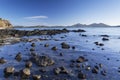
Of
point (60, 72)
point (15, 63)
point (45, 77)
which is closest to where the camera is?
point (45, 77)

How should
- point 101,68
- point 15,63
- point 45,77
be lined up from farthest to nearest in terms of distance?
point 15,63
point 101,68
point 45,77

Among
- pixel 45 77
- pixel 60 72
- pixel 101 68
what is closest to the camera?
pixel 45 77

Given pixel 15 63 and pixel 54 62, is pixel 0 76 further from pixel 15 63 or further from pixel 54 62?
pixel 54 62

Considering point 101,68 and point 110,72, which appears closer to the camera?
point 110,72

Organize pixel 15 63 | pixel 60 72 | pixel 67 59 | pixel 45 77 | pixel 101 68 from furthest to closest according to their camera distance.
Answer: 1. pixel 67 59
2. pixel 15 63
3. pixel 101 68
4. pixel 60 72
5. pixel 45 77

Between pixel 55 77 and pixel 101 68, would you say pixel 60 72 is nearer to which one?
pixel 55 77

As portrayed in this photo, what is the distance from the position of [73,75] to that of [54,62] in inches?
461

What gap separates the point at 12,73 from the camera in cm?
4509

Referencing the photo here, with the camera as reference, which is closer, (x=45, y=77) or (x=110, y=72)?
(x=45, y=77)

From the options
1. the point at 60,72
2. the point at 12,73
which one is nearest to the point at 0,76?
the point at 12,73

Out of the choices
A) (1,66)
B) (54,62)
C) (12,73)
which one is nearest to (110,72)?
(54,62)

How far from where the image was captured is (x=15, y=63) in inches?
2148

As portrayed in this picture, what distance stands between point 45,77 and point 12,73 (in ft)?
25.1

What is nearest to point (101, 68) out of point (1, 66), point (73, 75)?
point (73, 75)
